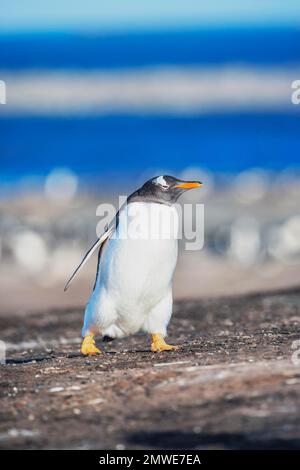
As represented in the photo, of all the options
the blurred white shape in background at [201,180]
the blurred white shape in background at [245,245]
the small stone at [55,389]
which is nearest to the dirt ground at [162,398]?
the small stone at [55,389]

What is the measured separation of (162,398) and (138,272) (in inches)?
59.6

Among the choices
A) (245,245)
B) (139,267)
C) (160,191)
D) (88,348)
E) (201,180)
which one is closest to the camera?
(139,267)

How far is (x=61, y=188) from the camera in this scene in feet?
93.3

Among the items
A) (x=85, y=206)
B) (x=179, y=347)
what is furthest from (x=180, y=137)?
(x=179, y=347)

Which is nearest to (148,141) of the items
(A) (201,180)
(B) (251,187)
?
(A) (201,180)

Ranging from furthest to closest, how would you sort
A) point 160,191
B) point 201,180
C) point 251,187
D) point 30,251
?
1. point 201,180
2. point 251,187
3. point 30,251
4. point 160,191

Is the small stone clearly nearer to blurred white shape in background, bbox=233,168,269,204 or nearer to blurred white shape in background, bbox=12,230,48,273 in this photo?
blurred white shape in background, bbox=12,230,48,273

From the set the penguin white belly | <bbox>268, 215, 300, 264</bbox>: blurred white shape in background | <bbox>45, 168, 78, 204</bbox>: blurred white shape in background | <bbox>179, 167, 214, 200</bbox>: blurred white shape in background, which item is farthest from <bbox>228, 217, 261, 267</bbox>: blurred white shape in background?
the penguin white belly

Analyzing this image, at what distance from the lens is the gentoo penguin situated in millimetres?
7770

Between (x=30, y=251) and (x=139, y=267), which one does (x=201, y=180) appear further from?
(x=139, y=267)

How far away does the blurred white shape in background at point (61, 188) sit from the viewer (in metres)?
26.0

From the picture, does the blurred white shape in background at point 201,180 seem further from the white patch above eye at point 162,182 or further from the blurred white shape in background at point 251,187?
the white patch above eye at point 162,182

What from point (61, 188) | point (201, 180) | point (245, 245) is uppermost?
point (201, 180)

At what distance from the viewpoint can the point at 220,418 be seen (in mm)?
6023
